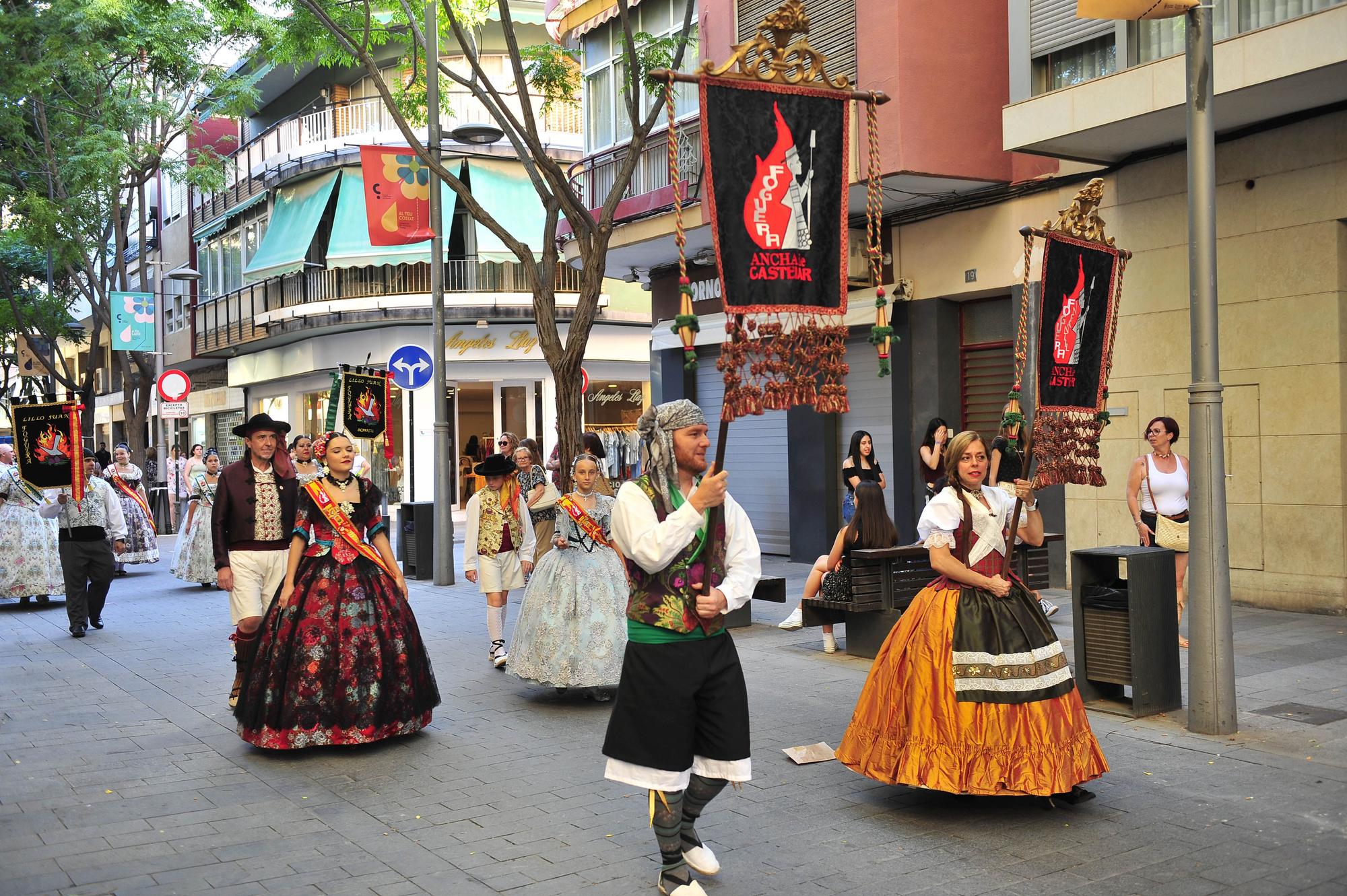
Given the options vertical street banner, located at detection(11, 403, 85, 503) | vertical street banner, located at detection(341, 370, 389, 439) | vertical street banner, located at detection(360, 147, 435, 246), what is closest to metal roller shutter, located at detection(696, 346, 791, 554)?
vertical street banner, located at detection(360, 147, 435, 246)

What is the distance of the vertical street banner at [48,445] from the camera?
12.4m

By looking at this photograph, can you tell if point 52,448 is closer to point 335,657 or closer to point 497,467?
point 497,467

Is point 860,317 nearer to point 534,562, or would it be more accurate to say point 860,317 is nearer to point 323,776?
point 534,562

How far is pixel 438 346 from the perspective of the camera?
53.8 feet

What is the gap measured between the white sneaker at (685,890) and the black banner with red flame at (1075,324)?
325 centimetres

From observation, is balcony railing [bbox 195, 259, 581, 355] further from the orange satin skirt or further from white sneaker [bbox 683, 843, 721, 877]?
white sneaker [bbox 683, 843, 721, 877]

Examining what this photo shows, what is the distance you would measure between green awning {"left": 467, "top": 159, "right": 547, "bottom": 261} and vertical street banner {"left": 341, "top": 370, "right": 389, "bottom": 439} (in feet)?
60.0

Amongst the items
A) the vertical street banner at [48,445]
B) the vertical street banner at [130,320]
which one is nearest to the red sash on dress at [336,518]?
the vertical street banner at [48,445]

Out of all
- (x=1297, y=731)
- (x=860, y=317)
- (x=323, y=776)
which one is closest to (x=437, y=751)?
(x=323, y=776)

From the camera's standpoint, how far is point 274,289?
33188mm

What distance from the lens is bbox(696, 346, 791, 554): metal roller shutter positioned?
18.0 meters

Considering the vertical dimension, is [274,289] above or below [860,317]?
above

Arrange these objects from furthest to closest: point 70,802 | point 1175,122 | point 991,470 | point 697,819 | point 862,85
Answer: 1. point 862,85
2. point 1175,122
3. point 991,470
4. point 70,802
5. point 697,819

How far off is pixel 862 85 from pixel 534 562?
25.7 ft
